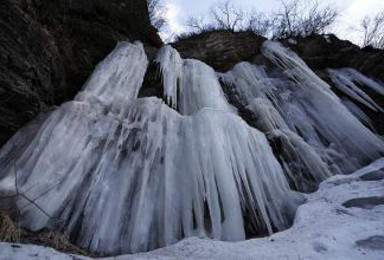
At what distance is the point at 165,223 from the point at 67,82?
11.5ft

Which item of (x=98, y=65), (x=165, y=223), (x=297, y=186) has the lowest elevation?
(x=165, y=223)

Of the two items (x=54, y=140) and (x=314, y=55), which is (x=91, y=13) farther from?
(x=314, y=55)

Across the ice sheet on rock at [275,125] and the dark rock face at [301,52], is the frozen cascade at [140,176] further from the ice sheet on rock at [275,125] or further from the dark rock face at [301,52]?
the dark rock face at [301,52]

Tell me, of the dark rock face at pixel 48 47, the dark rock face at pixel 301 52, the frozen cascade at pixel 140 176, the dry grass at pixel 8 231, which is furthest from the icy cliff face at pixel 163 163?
the dark rock face at pixel 301 52

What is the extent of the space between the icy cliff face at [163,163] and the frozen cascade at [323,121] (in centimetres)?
2

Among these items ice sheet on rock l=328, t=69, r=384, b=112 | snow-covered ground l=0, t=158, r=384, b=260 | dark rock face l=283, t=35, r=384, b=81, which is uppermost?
dark rock face l=283, t=35, r=384, b=81

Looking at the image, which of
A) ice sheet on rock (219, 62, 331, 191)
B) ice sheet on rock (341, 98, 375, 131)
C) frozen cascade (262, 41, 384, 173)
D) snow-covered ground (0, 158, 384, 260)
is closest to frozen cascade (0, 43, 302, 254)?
snow-covered ground (0, 158, 384, 260)

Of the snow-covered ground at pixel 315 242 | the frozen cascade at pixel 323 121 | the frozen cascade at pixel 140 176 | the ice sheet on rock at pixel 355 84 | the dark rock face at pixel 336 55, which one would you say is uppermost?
the dark rock face at pixel 336 55

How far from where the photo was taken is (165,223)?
4.21 metres

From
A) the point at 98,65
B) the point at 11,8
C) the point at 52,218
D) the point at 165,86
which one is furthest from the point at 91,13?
the point at 52,218

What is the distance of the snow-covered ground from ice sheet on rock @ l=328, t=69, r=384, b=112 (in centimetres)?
315

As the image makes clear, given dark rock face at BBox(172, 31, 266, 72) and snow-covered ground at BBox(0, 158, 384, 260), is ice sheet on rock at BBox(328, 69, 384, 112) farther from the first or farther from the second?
snow-covered ground at BBox(0, 158, 384, 260)

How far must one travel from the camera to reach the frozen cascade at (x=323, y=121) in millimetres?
6156

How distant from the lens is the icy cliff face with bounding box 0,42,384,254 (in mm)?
4156
